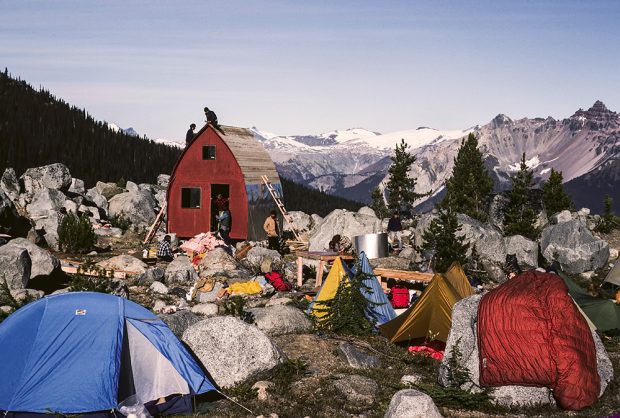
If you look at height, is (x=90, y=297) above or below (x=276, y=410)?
above

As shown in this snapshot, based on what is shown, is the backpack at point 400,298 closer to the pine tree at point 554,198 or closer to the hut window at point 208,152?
the hut window at point 208,152

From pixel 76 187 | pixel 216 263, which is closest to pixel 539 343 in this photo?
pixel 216 263

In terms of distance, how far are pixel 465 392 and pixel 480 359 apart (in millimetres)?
738

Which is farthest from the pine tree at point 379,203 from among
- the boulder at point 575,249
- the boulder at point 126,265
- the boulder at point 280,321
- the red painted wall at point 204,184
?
the boulder at point 280,321

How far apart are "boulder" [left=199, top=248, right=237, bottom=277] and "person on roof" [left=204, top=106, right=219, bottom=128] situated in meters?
9.57

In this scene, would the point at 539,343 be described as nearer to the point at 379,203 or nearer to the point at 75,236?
the point at 75,236

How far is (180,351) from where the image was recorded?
12.7 metres

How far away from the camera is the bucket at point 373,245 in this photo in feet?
95.2

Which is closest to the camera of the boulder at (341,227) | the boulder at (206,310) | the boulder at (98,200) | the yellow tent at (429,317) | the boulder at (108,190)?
the yellow tent at (429,317)

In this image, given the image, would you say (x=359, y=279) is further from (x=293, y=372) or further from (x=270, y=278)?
(x=270, y=278)

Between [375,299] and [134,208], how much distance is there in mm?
23571

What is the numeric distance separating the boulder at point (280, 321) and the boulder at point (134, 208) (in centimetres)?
2280

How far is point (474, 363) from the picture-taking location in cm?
1301

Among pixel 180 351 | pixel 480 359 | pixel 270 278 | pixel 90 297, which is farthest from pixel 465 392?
pixel 270 278
